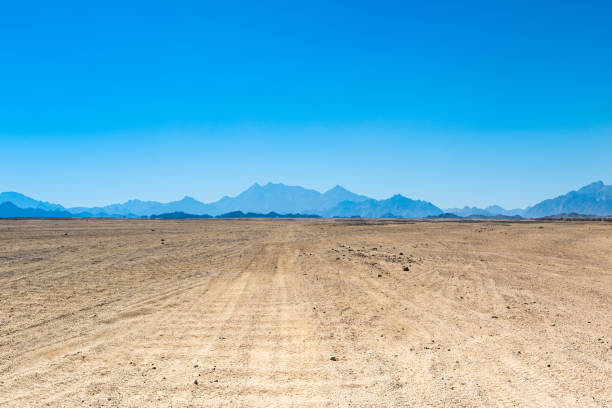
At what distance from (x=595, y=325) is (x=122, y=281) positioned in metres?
12.3

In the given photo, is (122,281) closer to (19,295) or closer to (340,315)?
(19,295)

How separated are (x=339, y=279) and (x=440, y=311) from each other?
4620 millimetres

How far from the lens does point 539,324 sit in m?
8.67

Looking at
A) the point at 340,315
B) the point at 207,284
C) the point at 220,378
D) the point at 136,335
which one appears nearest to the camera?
the point at 220,378

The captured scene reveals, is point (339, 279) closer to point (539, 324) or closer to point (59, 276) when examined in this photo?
point (539, 324)

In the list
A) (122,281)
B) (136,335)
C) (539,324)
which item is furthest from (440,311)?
(122,281)

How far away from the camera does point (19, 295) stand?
11.3 metres

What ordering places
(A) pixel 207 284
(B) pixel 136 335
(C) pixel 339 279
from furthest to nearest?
(C) pixel 339 279
(A) pixel 207 284
(B) pixel 136 335

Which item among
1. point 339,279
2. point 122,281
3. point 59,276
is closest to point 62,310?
point 122,281

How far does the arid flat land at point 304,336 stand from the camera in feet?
18.3

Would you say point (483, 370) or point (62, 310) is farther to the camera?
point (62, 310)

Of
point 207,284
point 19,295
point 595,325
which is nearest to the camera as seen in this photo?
point 595,325

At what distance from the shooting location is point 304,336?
25.9ft

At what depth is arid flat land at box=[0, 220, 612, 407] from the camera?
18.3ft
